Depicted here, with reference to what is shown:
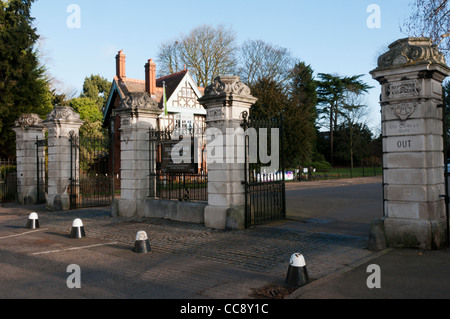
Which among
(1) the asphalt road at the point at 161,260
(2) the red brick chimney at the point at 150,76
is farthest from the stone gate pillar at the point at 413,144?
(2) the red brick chimney at the point at 150,76

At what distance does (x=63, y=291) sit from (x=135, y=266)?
1457 millimetres

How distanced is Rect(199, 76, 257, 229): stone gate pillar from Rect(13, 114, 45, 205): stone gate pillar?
11.0 m

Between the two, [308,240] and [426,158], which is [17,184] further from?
[426,158]

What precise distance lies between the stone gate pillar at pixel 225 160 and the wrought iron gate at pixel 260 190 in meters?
0.18

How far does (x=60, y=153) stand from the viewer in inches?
586

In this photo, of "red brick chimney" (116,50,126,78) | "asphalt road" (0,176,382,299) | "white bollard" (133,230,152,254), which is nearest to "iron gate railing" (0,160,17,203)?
"asphalt road" (0,176,382,299)

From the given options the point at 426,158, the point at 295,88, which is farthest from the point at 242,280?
the point at 295,88

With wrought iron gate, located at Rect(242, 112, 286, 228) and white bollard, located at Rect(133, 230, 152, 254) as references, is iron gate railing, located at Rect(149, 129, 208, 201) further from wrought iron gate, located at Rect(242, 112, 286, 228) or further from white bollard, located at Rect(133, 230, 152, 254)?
white bollard, located at Rect(133, 230, 152, 254)

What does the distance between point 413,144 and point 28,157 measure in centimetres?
1624

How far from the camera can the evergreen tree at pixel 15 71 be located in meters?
21.3

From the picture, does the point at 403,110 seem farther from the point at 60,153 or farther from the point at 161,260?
the point at 60,153

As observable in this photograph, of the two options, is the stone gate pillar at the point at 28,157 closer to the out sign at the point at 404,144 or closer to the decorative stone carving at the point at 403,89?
the decorative stone carving at the point at 403,89

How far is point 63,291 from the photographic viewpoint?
5250 millimetres

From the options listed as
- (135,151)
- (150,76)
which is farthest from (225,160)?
(150,76)
